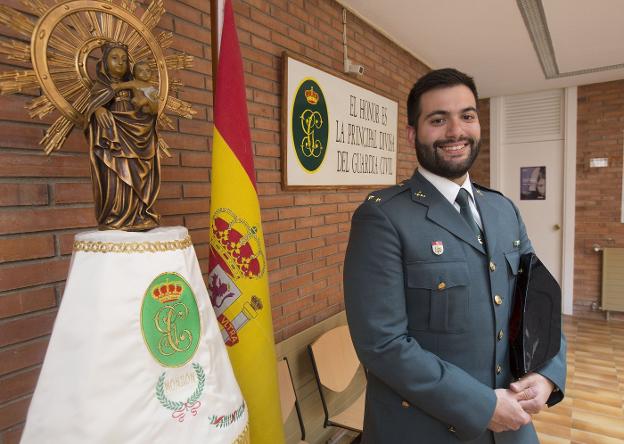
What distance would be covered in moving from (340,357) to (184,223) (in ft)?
4.48

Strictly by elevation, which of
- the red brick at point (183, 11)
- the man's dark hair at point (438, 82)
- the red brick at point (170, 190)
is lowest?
the red brick at point (170, 190)

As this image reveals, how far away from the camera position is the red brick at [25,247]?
1107mm

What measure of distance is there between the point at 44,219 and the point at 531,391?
1474 millimetres

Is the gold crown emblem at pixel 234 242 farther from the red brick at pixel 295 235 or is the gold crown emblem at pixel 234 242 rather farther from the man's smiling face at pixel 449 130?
the red brick at pixel 295 235

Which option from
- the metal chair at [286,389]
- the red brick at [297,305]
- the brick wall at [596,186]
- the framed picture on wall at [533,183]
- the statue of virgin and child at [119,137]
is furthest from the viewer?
the framed picture on wall at [533,183]

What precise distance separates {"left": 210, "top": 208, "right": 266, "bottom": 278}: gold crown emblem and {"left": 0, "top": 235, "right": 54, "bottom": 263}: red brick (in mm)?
483

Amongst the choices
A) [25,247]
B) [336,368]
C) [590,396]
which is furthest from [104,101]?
[590,396]

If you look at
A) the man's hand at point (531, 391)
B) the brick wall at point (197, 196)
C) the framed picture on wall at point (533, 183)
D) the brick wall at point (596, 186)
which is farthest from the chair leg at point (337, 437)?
the framed picture on wall at point (533, 183)

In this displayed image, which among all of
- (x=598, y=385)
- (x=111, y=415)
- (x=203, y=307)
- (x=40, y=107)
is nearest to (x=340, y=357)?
(x=203, y=307)

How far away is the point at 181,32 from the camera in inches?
64.0

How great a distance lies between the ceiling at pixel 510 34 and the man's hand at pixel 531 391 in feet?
7.95

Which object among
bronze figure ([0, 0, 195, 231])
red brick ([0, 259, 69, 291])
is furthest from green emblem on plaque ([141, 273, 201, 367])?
red brick ([0, 259, 69, 291])

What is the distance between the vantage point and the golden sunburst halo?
2.91ft

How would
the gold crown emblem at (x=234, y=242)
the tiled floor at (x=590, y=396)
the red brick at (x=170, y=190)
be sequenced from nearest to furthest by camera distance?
the gold crown emblem at (x=234, y=242)
the red brick at (x=170, y=190)
the tiled floor at (x=590, y=396)
